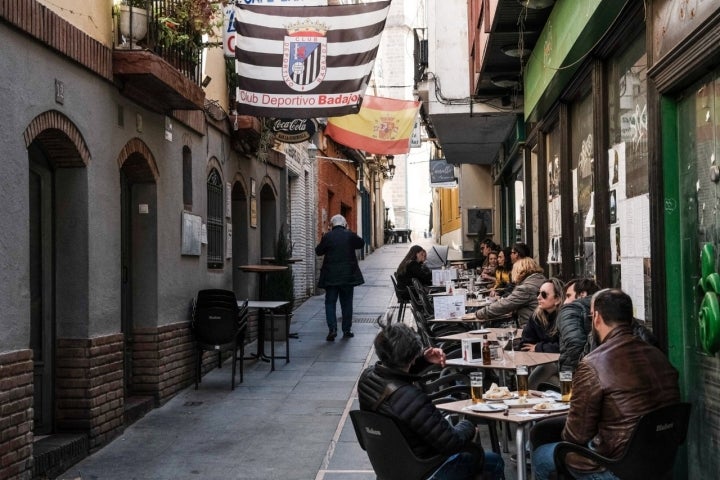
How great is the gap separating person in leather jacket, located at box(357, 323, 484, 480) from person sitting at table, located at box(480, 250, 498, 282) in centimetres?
1241

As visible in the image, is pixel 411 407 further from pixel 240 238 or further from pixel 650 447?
pixel 240 238

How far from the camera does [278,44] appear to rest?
9531mm

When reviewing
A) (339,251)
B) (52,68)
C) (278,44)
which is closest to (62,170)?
(52,68)

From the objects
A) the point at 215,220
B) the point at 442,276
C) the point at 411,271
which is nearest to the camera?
the point at 215,220

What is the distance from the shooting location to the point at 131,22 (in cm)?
870

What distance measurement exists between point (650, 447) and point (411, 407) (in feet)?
3.87

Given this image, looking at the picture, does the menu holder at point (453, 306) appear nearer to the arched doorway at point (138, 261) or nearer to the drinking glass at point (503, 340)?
the drinking glass at point (503, 340)

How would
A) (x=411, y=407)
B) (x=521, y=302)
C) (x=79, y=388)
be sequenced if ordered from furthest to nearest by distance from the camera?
(x=521, y=302)
(x=79, y=388)
(x=411, y=407)

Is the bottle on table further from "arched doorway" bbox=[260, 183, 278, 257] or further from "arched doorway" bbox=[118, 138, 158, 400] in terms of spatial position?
"arched doorway" bbox=[260, 183, 278, 257]

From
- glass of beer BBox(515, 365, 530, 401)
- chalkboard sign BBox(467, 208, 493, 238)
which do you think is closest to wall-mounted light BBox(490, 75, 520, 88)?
glass of beer BBox(515, 365, 530, 401)

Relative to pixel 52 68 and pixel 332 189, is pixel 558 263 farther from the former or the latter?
pixel 332 189

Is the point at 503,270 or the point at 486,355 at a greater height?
the point at 503,270

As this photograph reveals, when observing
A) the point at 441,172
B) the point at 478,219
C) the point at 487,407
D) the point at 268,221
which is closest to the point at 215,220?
the point at 268,221

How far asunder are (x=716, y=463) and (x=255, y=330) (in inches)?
417
